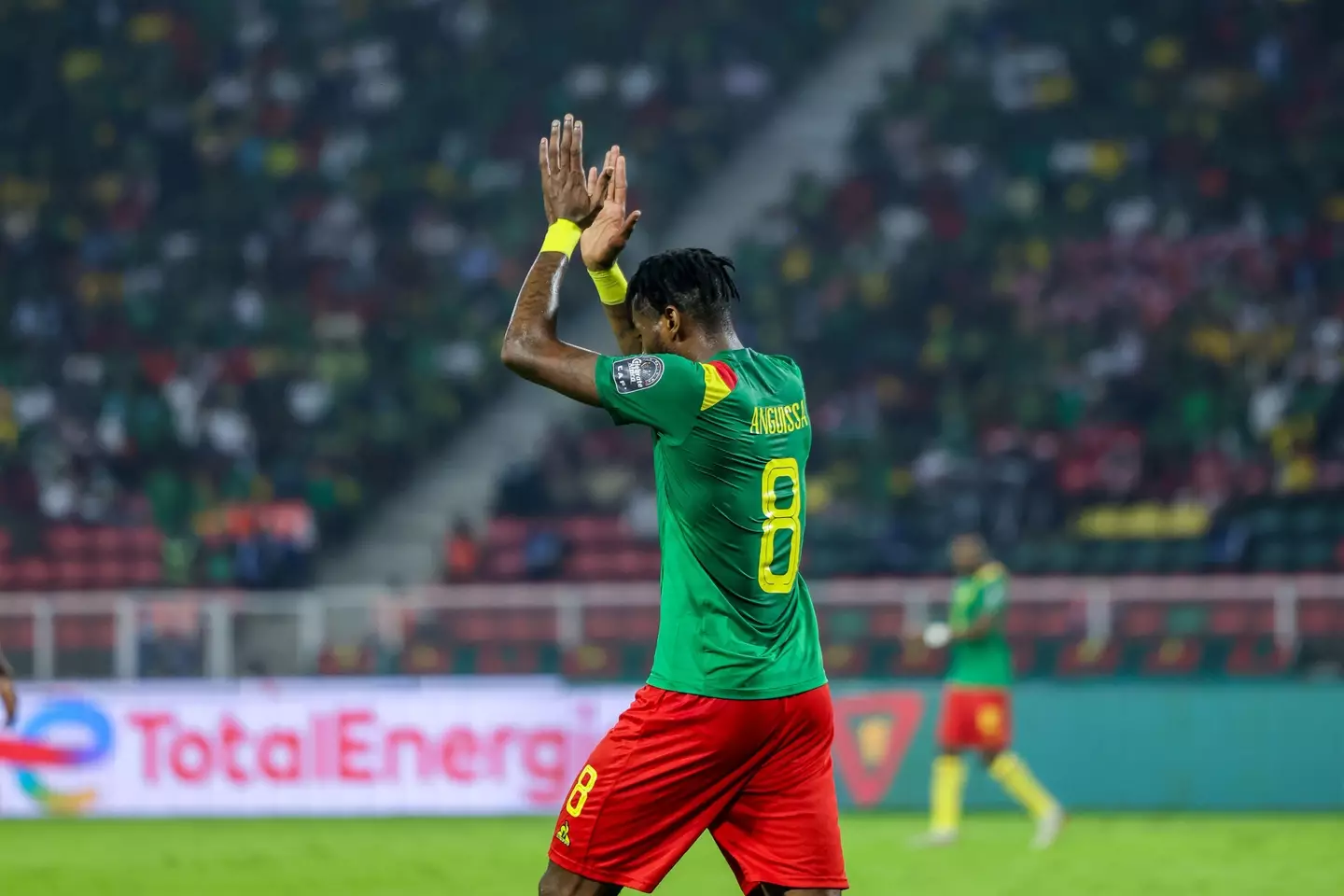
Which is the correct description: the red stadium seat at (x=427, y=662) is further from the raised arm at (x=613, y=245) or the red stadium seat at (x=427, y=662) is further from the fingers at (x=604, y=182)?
the fingers at (x=604, y=182)

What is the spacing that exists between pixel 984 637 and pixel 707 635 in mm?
7764

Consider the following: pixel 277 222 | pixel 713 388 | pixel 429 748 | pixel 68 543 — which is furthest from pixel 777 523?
pixel 277 222

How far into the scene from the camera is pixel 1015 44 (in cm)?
2431

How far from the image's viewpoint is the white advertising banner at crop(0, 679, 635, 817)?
14344 millimetres

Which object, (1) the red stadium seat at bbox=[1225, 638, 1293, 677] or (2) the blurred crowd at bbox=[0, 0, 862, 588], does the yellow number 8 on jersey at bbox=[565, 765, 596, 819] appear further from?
(2) the blurred crowd at bbox=[0, 0, 862, 588]

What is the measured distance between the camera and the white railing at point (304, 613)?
16.2 m

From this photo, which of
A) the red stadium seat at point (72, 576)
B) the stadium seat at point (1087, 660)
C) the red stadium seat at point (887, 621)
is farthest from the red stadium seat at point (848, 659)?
the red stadium seat at point (72, 576)

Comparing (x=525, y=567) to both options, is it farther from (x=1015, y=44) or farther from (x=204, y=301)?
(x=1015, y=44)

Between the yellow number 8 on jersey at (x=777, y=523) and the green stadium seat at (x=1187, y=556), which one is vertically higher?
the yellow number 8 on jersey at (x=777, y=523)

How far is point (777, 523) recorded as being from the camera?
5.07 meters

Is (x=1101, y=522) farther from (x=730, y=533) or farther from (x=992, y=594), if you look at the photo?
(x=730, y=533)

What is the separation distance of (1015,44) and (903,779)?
12.4 meters

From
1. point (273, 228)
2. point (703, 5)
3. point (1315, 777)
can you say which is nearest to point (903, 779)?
point (1315, 777)

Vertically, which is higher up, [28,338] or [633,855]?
[28,338]
